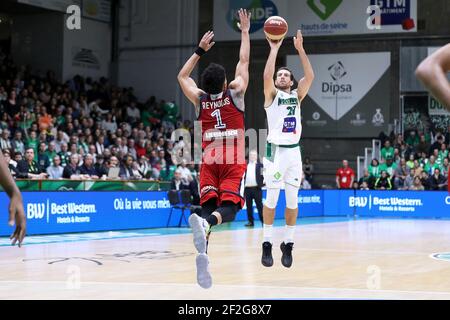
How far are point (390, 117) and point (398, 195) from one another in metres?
6.37

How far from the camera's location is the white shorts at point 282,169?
9.31 m

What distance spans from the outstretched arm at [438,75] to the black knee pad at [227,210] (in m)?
4.88

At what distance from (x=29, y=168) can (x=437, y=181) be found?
13.9 metres

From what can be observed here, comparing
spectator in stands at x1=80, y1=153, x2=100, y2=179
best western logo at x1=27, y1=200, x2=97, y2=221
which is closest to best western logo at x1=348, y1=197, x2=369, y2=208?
spectator in stands at x1=80, y1=153, x2=100, y2=179

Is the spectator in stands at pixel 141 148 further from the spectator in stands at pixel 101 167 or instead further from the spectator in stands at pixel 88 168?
the spectator in stands at pixel 88 168

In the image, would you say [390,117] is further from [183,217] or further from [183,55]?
[183,217]

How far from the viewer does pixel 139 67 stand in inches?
1308

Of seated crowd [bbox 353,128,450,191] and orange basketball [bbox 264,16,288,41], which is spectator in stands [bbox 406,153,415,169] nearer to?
seated crowd [bbox 353,128,450,191]

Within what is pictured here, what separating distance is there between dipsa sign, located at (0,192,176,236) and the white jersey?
7.92 m

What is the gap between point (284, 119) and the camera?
9.36m

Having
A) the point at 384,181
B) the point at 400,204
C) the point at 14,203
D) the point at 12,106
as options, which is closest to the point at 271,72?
the point at 14,203

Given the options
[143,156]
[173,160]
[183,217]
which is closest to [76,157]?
[183,217]

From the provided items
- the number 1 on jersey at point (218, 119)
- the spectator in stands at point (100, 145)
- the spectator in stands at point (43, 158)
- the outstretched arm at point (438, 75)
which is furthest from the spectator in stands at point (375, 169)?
the outstretched arm at point (438, 75)

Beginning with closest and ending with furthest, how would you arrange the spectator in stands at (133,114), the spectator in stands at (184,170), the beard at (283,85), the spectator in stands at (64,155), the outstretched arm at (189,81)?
the outstretched arm at (189,81), the beard at (283,85), the spectator in stands at (64,155), the spectator in stands at (184,170), the spectator in stands at (133,114)
